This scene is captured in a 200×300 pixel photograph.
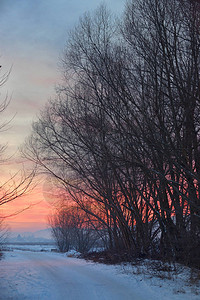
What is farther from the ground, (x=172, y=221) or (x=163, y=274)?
(x=172, y=221)

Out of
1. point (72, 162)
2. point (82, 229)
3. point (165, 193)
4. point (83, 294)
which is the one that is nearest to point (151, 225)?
point (165, 193)

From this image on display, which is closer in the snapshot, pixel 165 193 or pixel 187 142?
pixel 187 142

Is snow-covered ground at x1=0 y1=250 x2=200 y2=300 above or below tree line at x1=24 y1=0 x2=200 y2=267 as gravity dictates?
below

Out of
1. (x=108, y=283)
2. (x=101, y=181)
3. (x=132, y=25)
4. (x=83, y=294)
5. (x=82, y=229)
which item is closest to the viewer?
(x=83, y=294)

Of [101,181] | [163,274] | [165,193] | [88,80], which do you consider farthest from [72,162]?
[163,274]

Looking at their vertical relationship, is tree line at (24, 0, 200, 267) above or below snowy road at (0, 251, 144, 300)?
above

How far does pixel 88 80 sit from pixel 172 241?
26.8 ft

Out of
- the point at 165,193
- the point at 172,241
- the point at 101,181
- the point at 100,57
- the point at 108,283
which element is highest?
the point at 100,57

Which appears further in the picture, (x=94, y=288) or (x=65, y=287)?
(x=65, y=287)

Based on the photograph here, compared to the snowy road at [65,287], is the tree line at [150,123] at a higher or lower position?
higher

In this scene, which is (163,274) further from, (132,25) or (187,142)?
(132,25)

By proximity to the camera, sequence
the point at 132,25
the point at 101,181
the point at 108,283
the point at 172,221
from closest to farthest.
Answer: the point at 108,283
the point at 132,25
the point at 172,221
the point at 101,181

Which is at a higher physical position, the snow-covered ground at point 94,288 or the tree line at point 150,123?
the tree line at point 150,123

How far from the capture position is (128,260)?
16.1m
